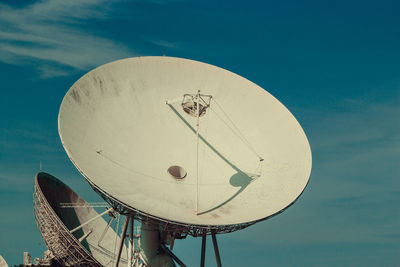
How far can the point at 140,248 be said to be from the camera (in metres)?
44.8

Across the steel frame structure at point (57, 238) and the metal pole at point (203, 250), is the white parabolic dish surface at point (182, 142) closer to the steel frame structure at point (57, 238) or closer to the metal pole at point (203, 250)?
the metal pole at point (203, 250)

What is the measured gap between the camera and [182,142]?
44344 mm

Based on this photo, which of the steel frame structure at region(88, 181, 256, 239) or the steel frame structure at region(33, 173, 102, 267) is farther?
the steel frame structure at region(33, 173, 102, 267)

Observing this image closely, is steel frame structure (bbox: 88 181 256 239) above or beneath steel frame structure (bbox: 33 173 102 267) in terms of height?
beneath

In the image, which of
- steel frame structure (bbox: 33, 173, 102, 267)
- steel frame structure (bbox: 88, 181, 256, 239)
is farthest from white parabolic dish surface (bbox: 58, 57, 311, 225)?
steel frame structure (bbox: 33, 173, 102, 267)

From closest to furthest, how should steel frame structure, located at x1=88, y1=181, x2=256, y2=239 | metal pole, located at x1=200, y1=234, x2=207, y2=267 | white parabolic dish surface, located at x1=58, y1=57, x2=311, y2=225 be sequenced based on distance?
steel frame structure, located at x1=88, y1=181, x2=256, y2=239 < white parabolic dish surface, located at x1=58, y1=57, x2=311, y2=225 < metal pole, located at x1=200, y1=234, x2=207, y2=267

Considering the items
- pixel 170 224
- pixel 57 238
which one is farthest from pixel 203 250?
pixel 57 238

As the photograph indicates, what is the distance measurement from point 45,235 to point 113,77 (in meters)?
14.1

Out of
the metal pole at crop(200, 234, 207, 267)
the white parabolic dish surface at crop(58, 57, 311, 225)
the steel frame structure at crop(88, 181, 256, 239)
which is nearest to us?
the steel frame structure at crop(88, 181, 256, 239)

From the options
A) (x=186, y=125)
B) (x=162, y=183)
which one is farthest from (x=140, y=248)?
(x=186, y=125)

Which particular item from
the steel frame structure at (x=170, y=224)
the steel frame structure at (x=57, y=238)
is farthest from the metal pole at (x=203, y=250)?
the steel frame structure at (x=57, y=238)

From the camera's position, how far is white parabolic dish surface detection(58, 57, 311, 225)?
38.4 meters

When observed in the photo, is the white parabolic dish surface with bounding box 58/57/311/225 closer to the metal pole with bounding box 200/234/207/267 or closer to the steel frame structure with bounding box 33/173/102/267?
the metal pole with bounding box 200/234/207/267

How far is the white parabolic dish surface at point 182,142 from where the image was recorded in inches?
1513
